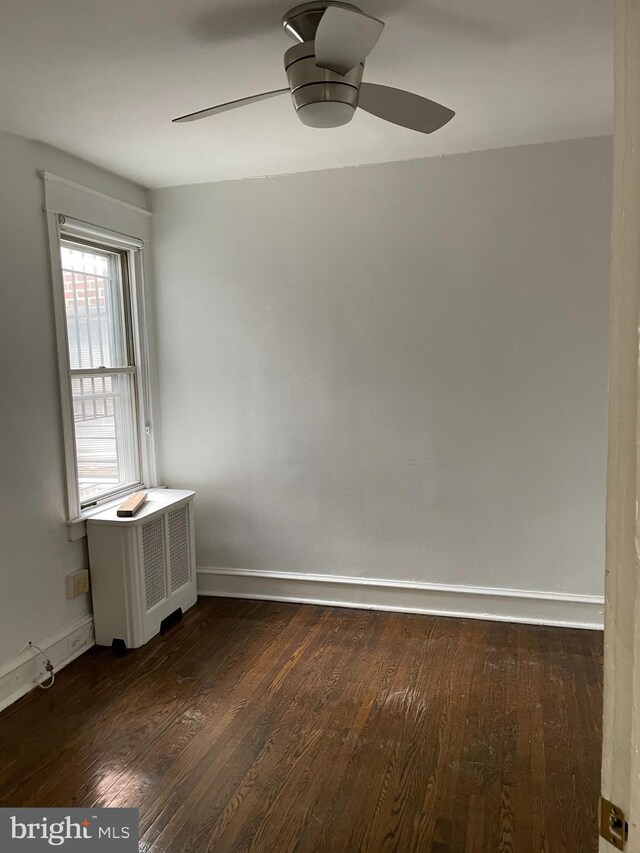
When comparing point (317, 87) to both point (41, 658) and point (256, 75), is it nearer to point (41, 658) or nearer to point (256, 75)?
point (256, 75)

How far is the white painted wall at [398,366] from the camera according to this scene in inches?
124

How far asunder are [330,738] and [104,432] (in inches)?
79.8

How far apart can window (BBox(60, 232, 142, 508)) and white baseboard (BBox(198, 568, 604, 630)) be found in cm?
88

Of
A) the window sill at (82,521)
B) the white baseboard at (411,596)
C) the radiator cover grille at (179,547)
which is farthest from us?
the radiator cover grille at (179,547)

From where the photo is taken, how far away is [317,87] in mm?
1886

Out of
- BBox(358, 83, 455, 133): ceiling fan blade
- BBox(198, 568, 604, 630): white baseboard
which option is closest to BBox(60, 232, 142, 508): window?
BBox(198, 568, 604, 630): white baseboard

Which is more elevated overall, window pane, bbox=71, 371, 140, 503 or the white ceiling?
the white ceiling

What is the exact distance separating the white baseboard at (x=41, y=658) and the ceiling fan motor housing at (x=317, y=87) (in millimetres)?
2513

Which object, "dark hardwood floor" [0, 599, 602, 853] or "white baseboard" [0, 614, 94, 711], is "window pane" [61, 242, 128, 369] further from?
"dark hardwood floor" [0, 599, 602, 853]

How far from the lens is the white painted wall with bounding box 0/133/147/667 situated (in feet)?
8.72

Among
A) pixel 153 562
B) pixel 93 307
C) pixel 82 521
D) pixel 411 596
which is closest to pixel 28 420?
pixel 82 521

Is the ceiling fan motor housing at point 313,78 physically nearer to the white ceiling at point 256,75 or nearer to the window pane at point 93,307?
the white ceiling at point 256,75

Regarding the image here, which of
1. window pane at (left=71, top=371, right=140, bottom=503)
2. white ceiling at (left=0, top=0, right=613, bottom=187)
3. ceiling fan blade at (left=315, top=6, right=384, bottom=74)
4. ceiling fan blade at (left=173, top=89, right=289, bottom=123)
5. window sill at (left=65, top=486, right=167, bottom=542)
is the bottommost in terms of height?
window sill at (left=65, top=486, right=167, bottom=542)

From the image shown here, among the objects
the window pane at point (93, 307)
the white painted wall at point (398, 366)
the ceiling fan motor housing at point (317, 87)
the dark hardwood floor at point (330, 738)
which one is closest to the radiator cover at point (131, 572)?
the dark hardwood floor at point (330, 738)
